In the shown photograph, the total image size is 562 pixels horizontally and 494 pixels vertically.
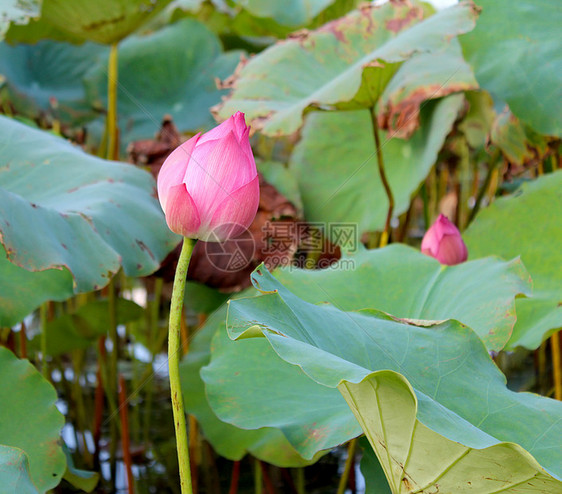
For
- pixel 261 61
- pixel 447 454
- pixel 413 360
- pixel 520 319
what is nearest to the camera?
pixel 447 454

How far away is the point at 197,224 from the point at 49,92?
1399 millimetres

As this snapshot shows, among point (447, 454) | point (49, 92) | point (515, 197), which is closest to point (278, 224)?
point (515, 197)

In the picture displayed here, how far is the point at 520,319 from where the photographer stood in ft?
2.67

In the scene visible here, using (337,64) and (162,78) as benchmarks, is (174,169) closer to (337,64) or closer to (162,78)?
(337,64)

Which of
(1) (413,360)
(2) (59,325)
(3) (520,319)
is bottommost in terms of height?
(2) (59,325)

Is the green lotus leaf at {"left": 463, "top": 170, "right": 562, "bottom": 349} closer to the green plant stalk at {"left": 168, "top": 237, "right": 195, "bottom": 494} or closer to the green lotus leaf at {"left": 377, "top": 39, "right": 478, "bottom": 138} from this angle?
the green lotus leaf at {"left": 377, "top": 39, "right": 478, "bottom": 138}

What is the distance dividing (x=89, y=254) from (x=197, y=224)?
0.25m

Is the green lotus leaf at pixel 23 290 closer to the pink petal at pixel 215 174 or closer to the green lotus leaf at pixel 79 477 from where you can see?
the green lotus leaf at pixel 79 477

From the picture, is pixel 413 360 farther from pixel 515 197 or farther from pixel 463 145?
pixel 463 145

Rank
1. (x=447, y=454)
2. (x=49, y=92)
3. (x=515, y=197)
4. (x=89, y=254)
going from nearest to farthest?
→ (x=447, y=454)
(x=89, y=254)
(x=515, y=197)
(x=49, y=92)

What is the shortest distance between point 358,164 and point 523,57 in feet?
1.40

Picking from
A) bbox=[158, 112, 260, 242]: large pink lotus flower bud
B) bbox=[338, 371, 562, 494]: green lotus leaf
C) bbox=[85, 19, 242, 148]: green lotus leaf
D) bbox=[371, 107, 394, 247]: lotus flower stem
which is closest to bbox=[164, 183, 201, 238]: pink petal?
bbox=[158, 112, 260, 242]: large pink lotus flower bud

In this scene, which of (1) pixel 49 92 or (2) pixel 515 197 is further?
(1) pixel 49 92

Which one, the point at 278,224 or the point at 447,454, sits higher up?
the point at 447,454
